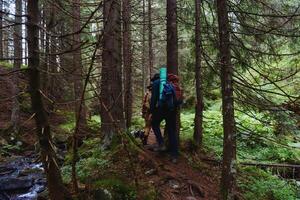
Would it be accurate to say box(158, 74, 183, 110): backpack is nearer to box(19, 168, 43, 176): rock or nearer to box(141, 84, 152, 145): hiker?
box(141, 84, 152, 145): hiker

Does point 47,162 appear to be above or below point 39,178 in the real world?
above

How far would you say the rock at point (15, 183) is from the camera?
332 inches

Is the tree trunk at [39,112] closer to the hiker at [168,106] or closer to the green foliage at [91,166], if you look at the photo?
the green foliage at [91,166]

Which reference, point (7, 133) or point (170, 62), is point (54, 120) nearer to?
point (7, 133)

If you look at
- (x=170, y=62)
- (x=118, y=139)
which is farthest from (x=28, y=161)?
(x=170, y=62)

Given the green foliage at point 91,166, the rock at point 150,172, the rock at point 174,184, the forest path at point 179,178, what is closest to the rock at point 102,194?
the green foliage at point 91,166

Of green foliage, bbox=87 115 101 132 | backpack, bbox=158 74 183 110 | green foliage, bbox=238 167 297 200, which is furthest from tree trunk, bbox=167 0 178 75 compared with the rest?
green foliage, bbox=238 167 297 200

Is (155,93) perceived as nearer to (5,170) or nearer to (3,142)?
(5,170)

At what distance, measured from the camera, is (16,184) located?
8641 mm

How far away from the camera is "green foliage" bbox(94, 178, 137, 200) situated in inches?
242

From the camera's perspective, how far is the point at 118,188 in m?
6.27

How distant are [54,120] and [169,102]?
13.6 m

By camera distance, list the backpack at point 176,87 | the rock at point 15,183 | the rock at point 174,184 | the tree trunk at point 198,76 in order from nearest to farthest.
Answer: the rock at point 174,184
the backpack at point 176,87
the rock at point 15,183
the tree trunk at point 198,76

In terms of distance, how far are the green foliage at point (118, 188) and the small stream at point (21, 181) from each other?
208 centimetres
